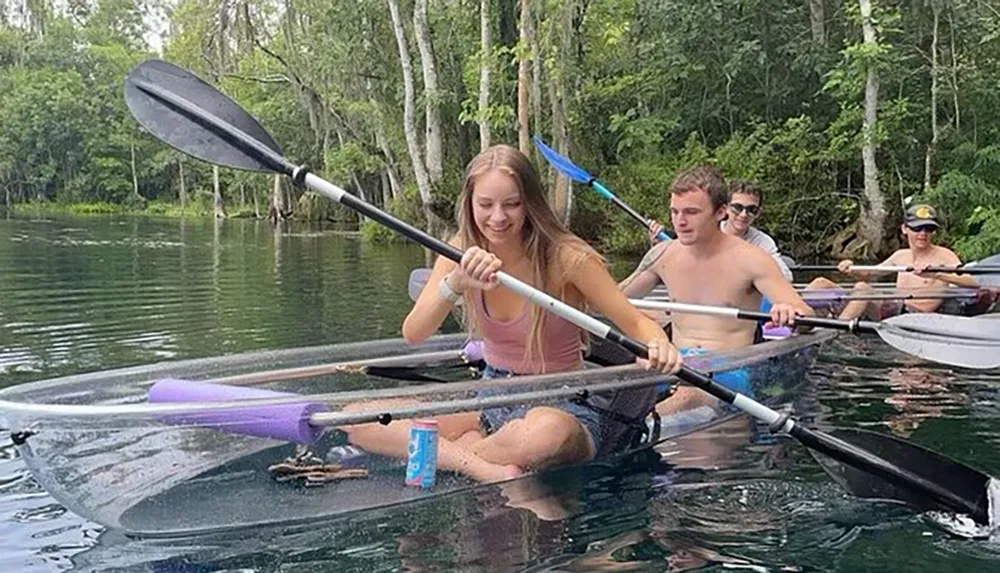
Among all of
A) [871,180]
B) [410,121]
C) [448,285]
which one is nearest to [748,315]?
[448,285]

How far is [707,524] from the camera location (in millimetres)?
3588

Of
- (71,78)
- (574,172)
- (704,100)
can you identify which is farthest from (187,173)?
(574,172)

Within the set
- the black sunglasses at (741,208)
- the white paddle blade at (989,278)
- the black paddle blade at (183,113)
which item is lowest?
the white paddle blade at (989,278)

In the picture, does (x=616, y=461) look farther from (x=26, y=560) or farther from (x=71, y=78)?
(x=71, y=78)

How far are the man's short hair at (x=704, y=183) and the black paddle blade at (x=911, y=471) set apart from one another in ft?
4.48

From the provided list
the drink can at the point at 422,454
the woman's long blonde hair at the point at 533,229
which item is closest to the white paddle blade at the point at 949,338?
the woman's long blonde hair at the point at 533,229

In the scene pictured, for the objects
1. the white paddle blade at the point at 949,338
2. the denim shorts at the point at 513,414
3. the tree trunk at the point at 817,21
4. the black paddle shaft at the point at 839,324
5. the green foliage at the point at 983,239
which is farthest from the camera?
the tree trunk at the point at 817,21

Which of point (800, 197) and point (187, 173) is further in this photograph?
point (187, 173)

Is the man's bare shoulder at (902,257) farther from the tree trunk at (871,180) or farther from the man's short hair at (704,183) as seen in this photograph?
the tree trunk at (871,180)

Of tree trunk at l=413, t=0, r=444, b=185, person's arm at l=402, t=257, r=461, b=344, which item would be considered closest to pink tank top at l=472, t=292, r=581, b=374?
person's arm at l=402, t=257, r=461, b=344

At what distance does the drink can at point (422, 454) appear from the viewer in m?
3.54

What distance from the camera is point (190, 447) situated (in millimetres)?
3361

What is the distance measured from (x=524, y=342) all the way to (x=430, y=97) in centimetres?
1695

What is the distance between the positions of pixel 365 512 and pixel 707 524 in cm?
120
